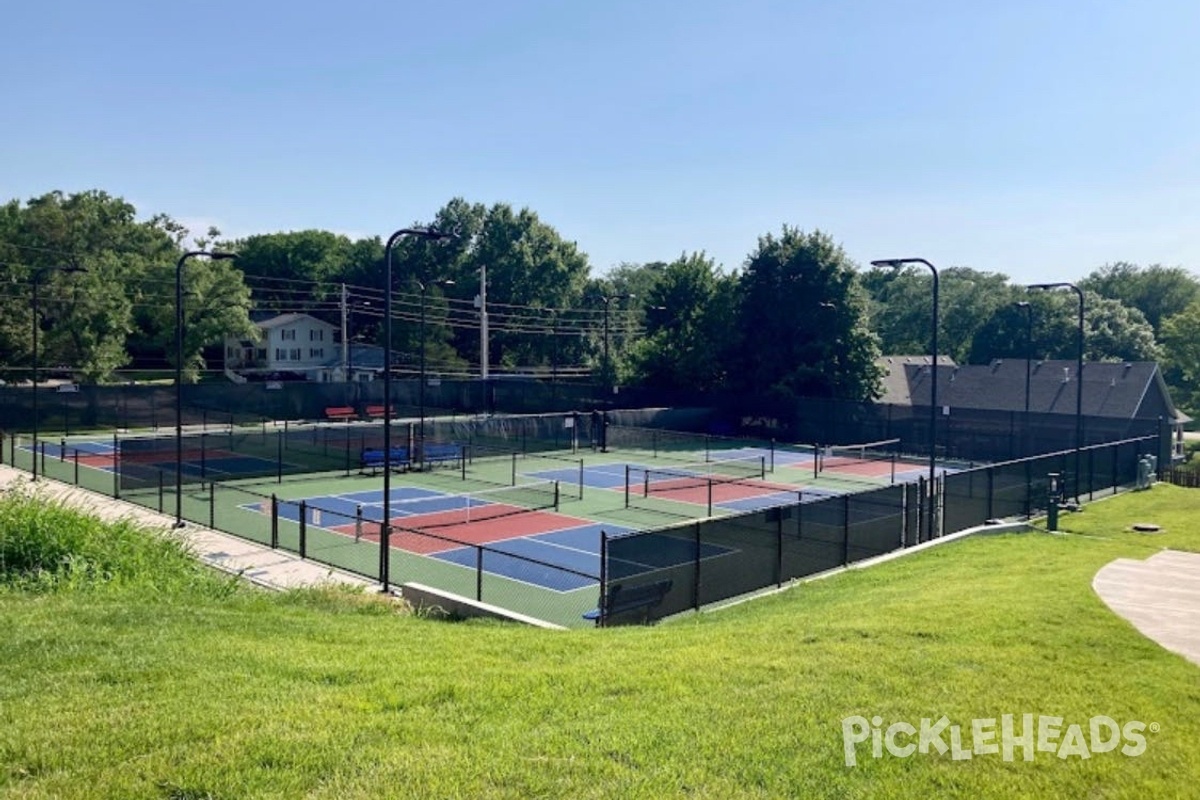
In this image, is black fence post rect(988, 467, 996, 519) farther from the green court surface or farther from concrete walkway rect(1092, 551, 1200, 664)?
concrete walkway rect(1092, 551, 1200, 664)

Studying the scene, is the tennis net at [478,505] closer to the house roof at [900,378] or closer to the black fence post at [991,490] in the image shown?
the black fence post at [991,490]

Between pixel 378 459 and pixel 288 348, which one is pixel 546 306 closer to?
pixel 288 348

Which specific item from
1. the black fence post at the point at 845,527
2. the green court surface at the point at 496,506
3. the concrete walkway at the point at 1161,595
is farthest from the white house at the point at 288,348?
the concrete walkway at the point at 1161,595

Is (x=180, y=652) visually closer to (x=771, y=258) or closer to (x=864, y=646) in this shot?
(x=864, y=646)

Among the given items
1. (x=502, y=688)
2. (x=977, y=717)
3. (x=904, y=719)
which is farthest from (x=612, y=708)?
(x=977, y=717)

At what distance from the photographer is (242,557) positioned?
2136 cm

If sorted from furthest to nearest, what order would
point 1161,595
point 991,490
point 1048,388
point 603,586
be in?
point 1048,388, point 991,490, point 603,586, point 1161,595

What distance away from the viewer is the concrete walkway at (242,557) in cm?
1911

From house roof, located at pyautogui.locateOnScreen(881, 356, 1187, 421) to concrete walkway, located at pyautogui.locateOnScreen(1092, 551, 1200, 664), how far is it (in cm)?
3279

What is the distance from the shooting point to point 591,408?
2183 inches

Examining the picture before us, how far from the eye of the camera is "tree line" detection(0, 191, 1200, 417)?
186 ft

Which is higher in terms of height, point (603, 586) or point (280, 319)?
point (280, 319)

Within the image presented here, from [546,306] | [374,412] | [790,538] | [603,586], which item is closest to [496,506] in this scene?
[790,538]

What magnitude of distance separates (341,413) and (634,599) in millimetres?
39569
